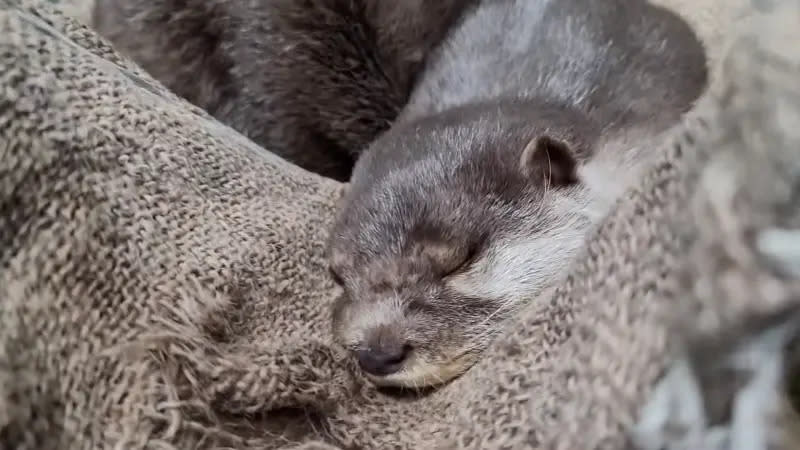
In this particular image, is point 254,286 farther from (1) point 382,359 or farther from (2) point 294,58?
(2) point 294,58

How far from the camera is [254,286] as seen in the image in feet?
2.51

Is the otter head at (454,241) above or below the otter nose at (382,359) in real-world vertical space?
above

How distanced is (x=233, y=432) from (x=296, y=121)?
2.72 ft

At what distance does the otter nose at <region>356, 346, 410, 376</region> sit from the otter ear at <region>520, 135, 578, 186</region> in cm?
26

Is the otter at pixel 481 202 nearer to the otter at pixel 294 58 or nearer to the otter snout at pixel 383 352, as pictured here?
the otter snout at pixel 383 352

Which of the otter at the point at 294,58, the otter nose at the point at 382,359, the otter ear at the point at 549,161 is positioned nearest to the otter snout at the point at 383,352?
the otter nose at the point at 382,359

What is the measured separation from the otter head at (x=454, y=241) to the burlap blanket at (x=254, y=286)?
0.17 feet

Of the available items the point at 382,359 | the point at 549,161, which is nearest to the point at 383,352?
the point at 382,359

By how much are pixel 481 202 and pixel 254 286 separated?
0.95 feet

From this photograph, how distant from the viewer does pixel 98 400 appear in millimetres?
587

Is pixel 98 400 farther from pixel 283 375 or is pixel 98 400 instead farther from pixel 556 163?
A: pixel 556 163

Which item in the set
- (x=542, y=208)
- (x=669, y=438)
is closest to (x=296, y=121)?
(x=542, y=208)

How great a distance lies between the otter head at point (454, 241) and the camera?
0.84 m

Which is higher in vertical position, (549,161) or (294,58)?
(549,161)
